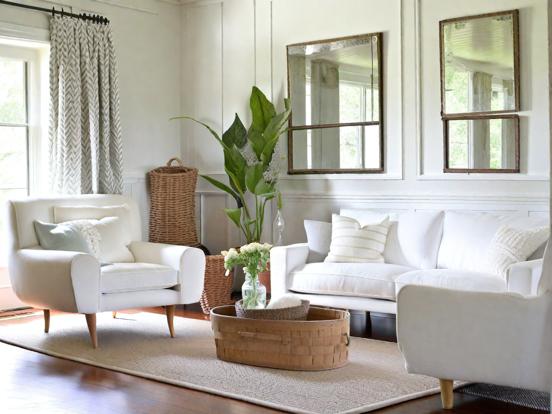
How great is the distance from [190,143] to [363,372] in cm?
364

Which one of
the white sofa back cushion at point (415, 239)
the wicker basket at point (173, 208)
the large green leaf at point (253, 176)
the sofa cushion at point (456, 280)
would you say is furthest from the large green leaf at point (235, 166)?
the sofa cushion at point (456, 280)

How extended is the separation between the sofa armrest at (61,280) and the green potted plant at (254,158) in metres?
1.77

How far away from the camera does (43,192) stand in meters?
6.55

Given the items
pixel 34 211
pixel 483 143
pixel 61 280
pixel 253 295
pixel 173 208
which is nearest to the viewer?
pixel 253 295

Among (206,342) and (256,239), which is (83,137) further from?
(206,342)

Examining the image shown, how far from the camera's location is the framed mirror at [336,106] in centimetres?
622

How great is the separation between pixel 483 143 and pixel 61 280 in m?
2.79

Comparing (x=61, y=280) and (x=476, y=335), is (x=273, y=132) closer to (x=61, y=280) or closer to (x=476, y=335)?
(x=61, y=280)

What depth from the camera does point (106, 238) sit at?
18.4 ft

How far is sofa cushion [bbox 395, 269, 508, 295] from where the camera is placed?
4660 millimetres

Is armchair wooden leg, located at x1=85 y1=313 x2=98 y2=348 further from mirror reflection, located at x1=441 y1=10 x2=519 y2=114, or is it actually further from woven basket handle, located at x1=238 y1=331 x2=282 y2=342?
mirror reflection, located at x1=441 y1=10 x2=519 y2=114

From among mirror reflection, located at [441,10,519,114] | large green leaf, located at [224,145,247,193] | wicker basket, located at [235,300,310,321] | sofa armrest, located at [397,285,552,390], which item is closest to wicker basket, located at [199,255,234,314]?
large green leaf, located at [224,145,247,193]

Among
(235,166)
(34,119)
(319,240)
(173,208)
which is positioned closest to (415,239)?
(319,240)

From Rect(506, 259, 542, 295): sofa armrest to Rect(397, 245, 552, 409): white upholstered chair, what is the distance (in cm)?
74
